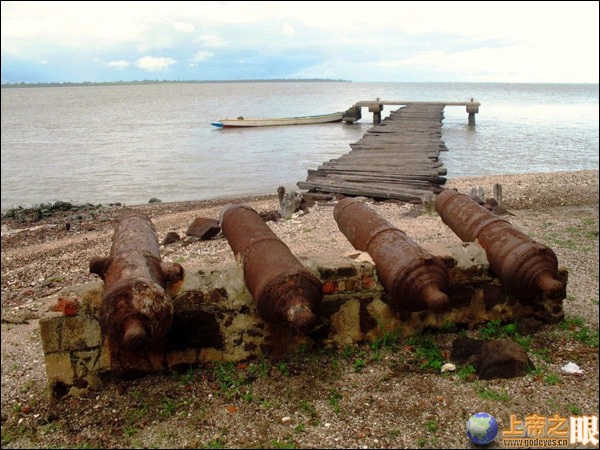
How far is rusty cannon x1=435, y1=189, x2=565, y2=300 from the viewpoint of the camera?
→ 480 cm

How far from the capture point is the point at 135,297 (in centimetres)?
394

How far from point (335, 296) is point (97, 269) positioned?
1934 millimetres

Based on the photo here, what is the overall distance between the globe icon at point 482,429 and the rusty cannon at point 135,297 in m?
2.15

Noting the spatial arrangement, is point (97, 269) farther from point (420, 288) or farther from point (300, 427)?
point (420, 288)

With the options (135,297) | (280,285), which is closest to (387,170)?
(280,285)

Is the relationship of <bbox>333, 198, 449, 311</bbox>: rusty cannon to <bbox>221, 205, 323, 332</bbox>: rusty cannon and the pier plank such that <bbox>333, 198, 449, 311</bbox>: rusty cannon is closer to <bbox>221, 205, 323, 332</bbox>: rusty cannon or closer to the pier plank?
<bbox>221, 205, 323, 332</bbox>: rusty cannon

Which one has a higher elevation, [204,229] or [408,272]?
[408,272]

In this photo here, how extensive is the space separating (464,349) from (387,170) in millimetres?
11045

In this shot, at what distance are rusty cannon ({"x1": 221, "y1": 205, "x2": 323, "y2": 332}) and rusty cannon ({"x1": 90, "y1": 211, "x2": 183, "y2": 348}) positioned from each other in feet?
2.00

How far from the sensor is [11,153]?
105 ft

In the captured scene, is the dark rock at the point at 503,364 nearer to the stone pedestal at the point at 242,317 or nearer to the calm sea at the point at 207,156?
the stone pedestal at the point at 242,317

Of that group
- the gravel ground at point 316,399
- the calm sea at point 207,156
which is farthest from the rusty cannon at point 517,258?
the calm sea at point 207,156

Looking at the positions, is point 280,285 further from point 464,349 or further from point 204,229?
point 204,229

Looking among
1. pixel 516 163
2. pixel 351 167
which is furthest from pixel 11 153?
pixel 516 163
